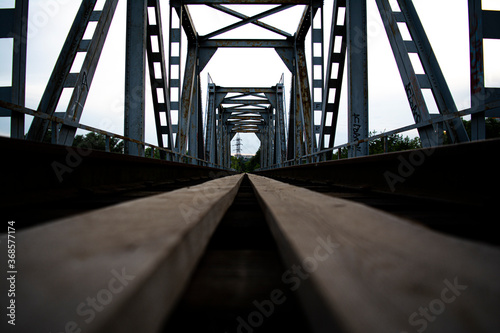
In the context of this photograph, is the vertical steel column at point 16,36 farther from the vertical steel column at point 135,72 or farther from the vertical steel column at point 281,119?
the vertical steel column at point 281,119

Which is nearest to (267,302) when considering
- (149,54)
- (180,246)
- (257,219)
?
(180,246)

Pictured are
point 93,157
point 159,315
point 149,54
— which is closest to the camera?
point 159,315

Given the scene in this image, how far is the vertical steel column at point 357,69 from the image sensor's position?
690cm

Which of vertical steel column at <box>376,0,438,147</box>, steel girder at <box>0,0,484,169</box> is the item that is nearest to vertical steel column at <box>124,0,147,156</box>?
steel girder at <box>0,0,484,169</box>

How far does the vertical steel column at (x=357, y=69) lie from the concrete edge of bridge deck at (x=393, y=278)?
6753 millimetres

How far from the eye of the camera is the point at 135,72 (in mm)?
7180

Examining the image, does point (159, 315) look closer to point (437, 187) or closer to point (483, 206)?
point (483, 206)

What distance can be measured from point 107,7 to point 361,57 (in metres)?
5.97

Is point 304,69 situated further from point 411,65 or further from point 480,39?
point 480,39

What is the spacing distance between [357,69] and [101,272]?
307 inches

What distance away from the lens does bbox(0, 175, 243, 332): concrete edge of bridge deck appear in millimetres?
328

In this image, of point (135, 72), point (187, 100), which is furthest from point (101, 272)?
point (187, 100)

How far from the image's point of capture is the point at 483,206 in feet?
5.04

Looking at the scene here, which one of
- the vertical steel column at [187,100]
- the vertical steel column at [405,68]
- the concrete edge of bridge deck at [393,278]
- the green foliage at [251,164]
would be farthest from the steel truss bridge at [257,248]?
the green foliage at [251,164]
